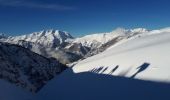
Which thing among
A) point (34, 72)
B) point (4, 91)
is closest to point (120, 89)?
point (4, 91)

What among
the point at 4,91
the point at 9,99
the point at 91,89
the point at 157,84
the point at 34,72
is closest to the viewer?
the point at 157,84

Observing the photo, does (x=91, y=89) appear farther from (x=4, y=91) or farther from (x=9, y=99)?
(x=4, y=91)

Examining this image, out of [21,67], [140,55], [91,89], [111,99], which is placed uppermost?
[21,67]

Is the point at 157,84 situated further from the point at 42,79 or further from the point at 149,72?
the point at 42,79

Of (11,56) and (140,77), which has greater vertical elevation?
(11,56)

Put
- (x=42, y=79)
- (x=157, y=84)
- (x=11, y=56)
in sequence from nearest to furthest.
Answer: (x=157, y=84), (x=42, y=79), (x=11, y=56)

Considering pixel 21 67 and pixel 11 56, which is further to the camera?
pixel 11 56
